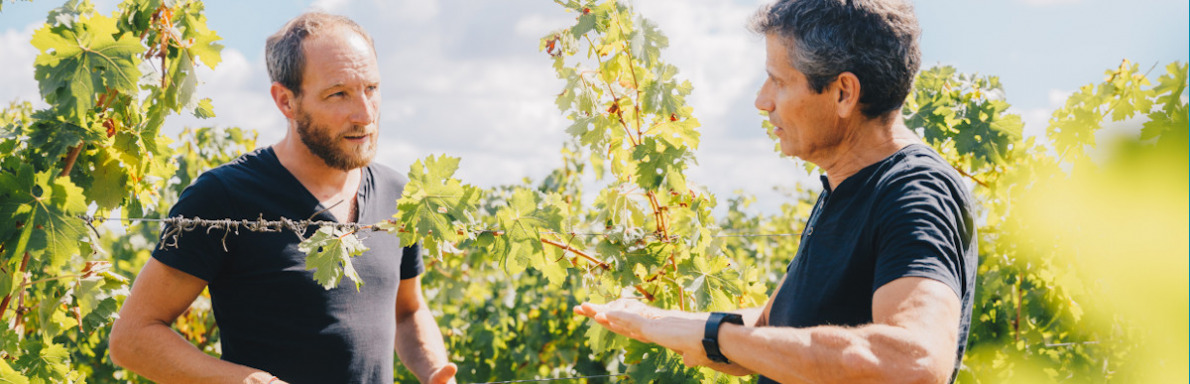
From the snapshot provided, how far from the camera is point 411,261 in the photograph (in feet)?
8.88

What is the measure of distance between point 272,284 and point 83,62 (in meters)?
0.67

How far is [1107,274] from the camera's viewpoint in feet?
1.12

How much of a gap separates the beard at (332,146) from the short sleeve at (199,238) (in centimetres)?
25

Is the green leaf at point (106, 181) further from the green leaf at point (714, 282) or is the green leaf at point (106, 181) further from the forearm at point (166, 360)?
the green leaf at point (714, 282)

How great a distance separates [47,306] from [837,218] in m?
2.24

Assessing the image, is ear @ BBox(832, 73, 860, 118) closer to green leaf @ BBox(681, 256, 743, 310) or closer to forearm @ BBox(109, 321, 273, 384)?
green leaf @ BBox(681, 256, 743, 310)

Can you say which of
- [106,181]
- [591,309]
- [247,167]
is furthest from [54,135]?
[591,309]

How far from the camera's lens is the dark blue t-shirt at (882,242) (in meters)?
1.39

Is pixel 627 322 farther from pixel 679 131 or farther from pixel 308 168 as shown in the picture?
pixel 308 168

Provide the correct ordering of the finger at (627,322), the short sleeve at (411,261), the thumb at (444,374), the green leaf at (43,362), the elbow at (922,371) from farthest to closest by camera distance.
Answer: the short sleeve at (411,261), the thumb at (444,374), the green leaf at (43,362), the finger at (627,322), the elbow at (922,371)

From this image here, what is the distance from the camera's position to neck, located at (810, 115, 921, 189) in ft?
5.62

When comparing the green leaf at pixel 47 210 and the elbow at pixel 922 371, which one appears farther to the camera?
the green leaf at pixel 47 210

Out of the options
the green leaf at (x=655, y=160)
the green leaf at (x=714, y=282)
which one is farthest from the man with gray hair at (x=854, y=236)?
the green leaf at (x=655, y=160)

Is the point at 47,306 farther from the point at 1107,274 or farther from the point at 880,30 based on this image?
the point at 1107,274
